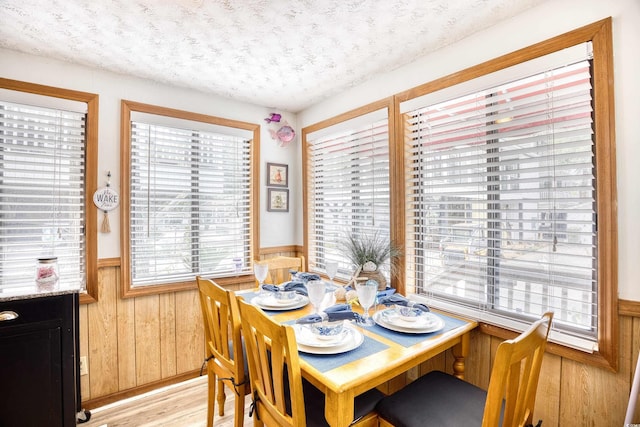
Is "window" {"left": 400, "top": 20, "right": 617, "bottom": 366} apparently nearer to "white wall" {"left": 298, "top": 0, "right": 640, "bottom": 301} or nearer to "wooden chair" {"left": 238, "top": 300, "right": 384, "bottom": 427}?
"white wall" {"left": 298, "top": 0, "right": 640, "bottom": 301}

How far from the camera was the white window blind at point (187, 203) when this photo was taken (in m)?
2.46

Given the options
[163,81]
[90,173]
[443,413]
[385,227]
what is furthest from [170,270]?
[443,413]

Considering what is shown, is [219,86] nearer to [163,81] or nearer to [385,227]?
[163,81]

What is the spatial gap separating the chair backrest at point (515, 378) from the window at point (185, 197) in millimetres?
2276

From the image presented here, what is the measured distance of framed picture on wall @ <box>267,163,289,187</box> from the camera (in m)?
3.08

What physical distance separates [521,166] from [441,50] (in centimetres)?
90

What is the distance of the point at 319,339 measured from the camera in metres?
1.41

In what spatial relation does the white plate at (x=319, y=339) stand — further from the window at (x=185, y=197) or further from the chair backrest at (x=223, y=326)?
Answer: the window at (x=185, y=197)

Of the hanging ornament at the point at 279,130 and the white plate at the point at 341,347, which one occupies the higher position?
the hanging ornament at the point at 279,130

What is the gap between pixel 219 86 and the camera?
258 centimetres

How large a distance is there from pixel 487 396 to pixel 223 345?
1.32m

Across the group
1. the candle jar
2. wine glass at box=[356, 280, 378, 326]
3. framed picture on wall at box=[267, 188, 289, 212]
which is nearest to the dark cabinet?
the candle jar

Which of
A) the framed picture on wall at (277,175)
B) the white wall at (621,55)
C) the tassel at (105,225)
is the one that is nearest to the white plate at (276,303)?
the tassel at (105,225)

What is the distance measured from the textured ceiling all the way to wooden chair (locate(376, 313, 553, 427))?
5.18 ft
